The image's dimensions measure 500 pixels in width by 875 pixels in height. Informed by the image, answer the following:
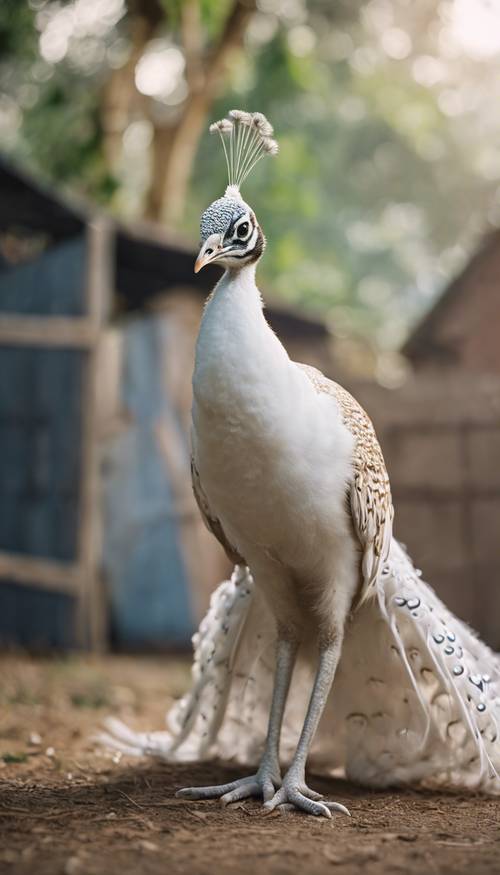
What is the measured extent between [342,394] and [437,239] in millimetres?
29068

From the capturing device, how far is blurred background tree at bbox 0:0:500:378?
12.3m

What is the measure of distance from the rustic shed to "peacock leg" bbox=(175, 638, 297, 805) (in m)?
4.67

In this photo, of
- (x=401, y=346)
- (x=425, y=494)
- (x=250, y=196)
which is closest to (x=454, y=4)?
(x=401, y=346)

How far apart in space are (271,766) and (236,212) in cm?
205

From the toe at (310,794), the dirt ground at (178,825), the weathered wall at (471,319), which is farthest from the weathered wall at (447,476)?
the toe at (310,794)

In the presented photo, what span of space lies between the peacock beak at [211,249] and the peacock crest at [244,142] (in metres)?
0.30

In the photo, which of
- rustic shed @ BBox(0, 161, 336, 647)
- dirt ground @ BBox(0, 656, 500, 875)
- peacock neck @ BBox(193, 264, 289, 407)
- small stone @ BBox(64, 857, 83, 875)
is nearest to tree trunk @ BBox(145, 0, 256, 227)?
rustic shed @ BBox(0, 161, 336, 647)

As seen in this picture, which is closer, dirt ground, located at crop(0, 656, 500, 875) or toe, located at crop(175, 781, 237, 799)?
dirt ground, located at crop(0, 656, 500, 875)

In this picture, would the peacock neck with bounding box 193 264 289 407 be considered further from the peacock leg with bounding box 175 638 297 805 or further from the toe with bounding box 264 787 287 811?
the toe with bounding box 264 787 287 811

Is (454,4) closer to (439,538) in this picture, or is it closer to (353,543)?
(439,538)

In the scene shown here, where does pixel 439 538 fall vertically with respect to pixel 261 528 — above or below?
above

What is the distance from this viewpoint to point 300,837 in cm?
311

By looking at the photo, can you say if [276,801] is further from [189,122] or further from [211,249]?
[189,122]

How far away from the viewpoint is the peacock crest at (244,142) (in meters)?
3.67
